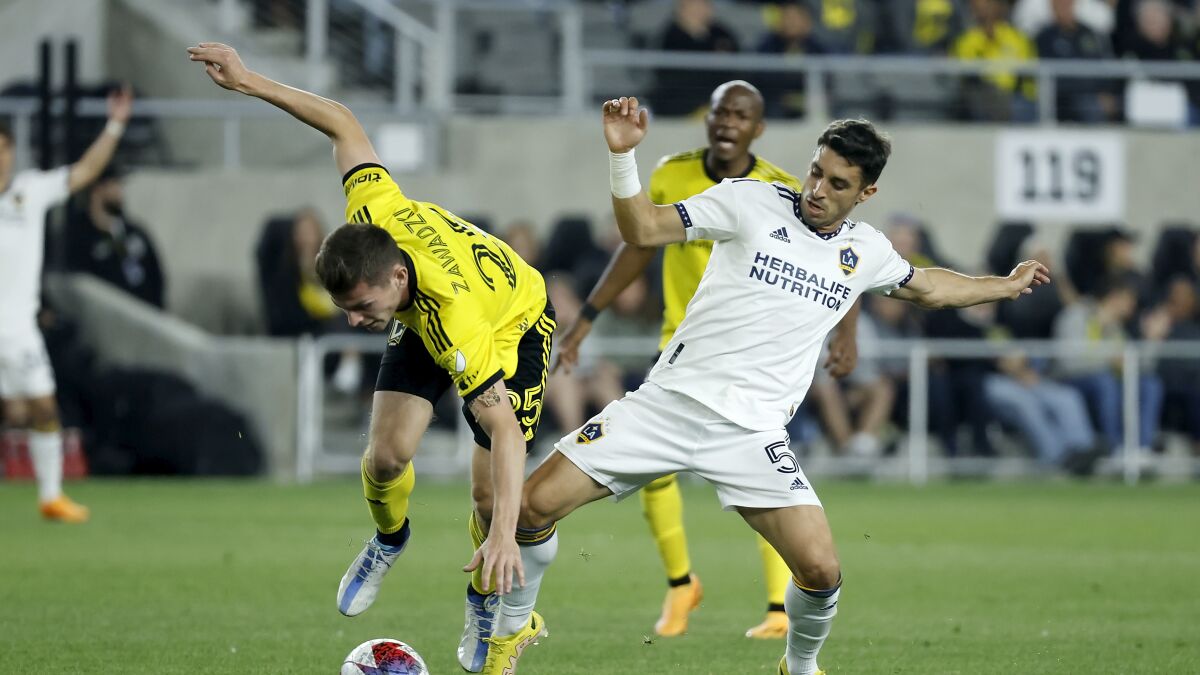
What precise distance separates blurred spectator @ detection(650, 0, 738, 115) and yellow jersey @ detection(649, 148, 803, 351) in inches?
415

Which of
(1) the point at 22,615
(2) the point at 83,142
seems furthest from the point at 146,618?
(2) the point at 83,142

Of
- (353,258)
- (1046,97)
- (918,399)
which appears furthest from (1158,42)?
(353,258)

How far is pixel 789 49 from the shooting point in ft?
64.7

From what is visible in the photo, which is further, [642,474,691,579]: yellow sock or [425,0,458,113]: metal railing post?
[425,0,458,113]: metal railing post

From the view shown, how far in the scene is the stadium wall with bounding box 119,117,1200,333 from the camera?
1847cm

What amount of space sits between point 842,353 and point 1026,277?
125cm

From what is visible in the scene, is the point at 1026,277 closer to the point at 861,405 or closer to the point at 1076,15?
the point at 861,405

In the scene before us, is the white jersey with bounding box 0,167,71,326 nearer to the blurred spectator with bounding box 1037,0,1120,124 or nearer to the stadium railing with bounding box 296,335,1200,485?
the stadium railing with bounding box 296,335,1200,485

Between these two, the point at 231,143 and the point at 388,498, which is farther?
the point at 231,143

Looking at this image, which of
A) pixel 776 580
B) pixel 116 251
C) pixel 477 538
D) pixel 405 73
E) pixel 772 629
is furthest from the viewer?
pixel 405 73

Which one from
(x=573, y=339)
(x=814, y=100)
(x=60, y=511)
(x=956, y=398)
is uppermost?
(x=814, y=100)

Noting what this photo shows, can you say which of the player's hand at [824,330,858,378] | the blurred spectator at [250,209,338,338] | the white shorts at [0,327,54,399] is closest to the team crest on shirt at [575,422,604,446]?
the player's hand at [824,330,858,378]

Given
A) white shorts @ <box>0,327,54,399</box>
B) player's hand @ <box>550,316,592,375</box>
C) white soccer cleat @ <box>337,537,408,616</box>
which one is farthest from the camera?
white shorts @ <box>0,327,54,399</box>

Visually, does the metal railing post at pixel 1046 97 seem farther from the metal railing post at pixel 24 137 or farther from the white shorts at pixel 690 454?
the white shorts at pixel 690 454
